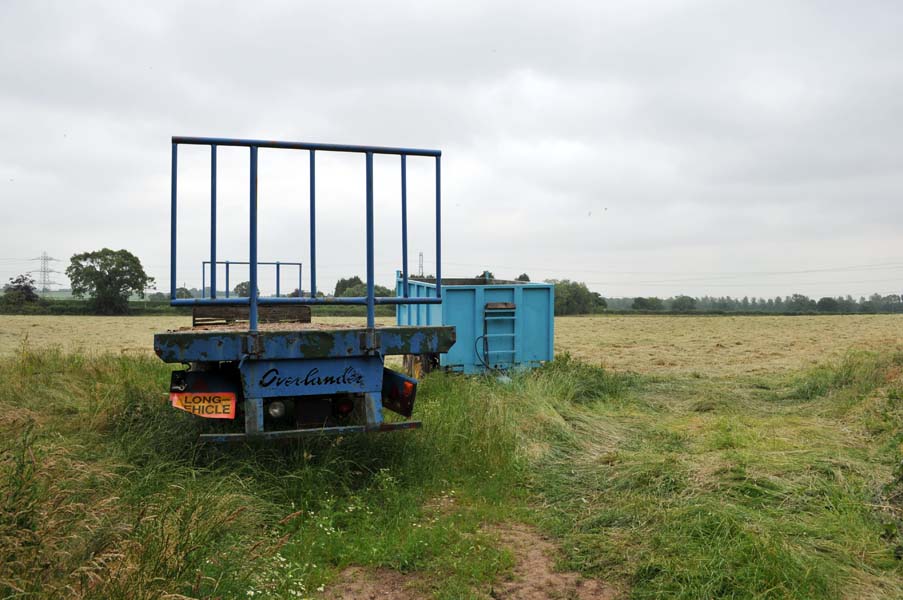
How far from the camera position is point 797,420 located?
8633mm

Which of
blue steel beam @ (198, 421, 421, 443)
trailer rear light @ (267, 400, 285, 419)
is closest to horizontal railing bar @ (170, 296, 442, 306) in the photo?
trailer rear light @ (267, 400, 285, 419)

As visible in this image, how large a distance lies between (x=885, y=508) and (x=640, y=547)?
1852 mm

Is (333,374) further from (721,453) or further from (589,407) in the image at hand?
(589,407)

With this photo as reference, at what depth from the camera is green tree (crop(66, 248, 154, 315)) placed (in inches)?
2004

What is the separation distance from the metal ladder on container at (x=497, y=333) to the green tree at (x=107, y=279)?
45.8m

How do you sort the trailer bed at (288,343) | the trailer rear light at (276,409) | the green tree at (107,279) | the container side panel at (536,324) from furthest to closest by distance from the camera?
1. the green tree at (107,279)
2. the container side panel at (536,324)
3. the trailer rear light at (276,409)
4. the trailer bed at (288,343)

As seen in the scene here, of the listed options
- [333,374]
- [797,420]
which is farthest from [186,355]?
[797,420]

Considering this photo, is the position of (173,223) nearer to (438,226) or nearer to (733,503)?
(438,226)

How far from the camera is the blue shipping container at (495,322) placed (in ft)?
38.7

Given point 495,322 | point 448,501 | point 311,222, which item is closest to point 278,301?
point 311,222

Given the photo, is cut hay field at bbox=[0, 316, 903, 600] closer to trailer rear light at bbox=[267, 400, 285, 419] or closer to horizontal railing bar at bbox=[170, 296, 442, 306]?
trailer rear light at bbox=[267, 400, 285, 419]

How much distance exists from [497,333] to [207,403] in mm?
7652

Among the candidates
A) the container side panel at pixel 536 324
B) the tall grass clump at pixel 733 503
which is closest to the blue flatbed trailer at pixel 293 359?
the tall grass clump at pixel 733 503

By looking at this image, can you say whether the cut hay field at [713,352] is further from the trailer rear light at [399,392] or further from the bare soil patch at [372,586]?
the bare soil patch at [372,586]
